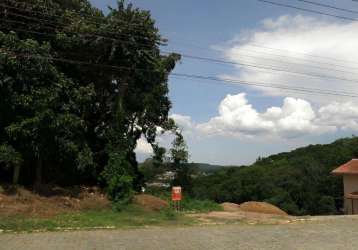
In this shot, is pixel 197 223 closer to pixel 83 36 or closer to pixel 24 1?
pixel 83 36

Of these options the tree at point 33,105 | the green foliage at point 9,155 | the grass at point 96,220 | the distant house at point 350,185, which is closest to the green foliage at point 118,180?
the grass at point 96,220

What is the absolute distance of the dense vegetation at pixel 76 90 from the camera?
1952 centimetres

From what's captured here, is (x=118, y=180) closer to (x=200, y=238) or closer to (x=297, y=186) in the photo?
(x=200, y=238)

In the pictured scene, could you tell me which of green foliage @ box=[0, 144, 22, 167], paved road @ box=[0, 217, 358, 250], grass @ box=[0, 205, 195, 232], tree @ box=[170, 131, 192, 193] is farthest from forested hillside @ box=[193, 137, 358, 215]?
paved road @ box=[0, 217, 358, 250]

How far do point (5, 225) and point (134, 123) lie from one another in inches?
428

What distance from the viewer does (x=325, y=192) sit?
207ft

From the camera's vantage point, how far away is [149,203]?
21.7 m

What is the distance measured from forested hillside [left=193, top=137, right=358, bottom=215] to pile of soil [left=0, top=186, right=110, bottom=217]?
116 feet

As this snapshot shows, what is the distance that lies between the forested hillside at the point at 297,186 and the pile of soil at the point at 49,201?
35.3 m

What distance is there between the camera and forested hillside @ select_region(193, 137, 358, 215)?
58.8 meters

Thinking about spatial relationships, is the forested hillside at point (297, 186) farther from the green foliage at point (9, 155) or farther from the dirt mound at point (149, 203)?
the green foliage at point (9, 155)

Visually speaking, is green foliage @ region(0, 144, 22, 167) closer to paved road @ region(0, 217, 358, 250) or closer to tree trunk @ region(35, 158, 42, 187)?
tree trunk @ region(35, 158, 42, 187)

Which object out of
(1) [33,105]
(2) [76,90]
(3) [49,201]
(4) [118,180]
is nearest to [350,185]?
(4) [118,180]

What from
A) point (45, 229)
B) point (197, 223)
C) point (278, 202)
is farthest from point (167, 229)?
point (278, 202)
